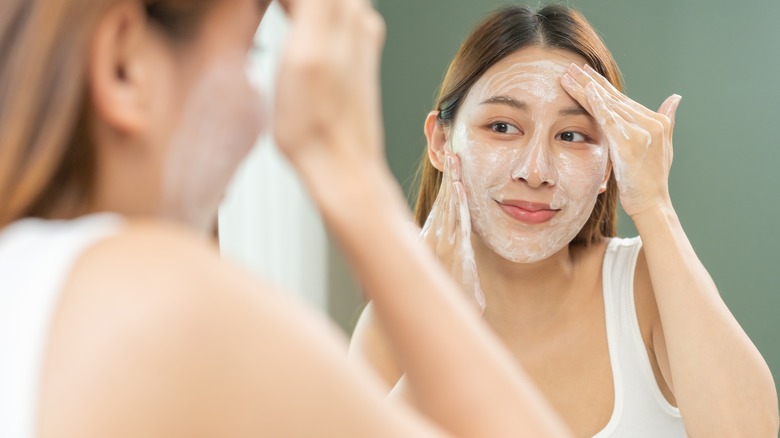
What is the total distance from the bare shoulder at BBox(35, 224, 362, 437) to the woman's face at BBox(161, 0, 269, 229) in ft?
0.35

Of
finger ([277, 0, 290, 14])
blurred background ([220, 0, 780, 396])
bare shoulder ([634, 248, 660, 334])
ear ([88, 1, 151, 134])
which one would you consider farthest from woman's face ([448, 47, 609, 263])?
blurred background ([220, 0, 780, 396])


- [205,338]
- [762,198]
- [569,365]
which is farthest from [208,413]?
[762,198]

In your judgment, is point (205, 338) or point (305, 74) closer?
point (205, 338)

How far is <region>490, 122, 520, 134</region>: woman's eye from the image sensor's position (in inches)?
51.3

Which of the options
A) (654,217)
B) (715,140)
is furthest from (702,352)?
(715,140)

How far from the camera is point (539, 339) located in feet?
4.26

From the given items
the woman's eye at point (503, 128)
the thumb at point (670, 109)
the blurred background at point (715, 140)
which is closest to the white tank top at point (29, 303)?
the woman's eye at point (503, 128)

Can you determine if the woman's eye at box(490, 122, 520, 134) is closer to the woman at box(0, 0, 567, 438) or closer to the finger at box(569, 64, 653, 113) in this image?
the finger at box(569, 64, 653, 113)

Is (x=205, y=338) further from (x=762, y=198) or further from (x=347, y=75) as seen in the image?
(x=762, y=198)

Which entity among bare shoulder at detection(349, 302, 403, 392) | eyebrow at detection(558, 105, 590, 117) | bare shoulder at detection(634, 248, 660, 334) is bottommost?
bare shoulder at detection(349, 302, 403, 392)

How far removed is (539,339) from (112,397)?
1011mm

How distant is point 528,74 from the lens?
130 cm

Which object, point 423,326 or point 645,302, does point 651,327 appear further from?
point 423,326

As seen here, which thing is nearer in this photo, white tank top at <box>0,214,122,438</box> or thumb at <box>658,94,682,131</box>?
white tank top at <box>0,214,122,438</box>
